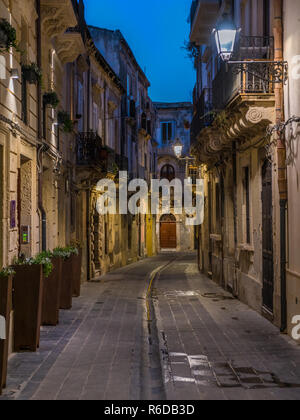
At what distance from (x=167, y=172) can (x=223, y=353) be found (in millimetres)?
39898

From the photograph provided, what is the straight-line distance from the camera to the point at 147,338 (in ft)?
32.4

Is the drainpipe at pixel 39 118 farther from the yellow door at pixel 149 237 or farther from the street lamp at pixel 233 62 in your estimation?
the yellow door at pixel 149 237

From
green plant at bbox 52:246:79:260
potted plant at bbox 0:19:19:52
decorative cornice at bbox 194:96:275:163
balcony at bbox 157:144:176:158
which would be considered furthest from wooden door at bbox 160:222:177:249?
potted plant at bbox 0:19:19:52

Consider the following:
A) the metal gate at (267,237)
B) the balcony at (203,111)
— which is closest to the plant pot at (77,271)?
the metal gate at (267,237)

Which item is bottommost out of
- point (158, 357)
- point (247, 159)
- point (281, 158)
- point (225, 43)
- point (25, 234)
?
point (158, 357)

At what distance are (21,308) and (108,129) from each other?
18.1 m

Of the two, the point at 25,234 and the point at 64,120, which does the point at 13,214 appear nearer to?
the point at 25,234

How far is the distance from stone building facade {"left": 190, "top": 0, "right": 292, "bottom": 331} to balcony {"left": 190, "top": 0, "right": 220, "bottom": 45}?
3 cm

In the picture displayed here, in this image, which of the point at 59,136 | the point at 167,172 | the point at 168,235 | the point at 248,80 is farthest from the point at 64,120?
the point at 167,172

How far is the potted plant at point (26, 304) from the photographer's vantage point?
8.35 m

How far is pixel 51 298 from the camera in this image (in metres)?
10.5

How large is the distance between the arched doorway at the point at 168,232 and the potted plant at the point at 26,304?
35.8m
